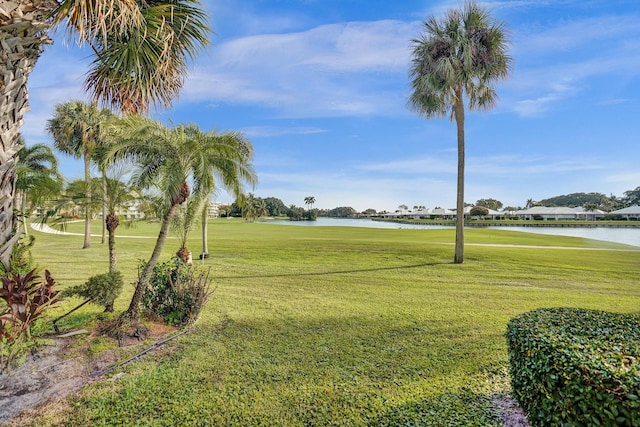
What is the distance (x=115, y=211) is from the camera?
950cm

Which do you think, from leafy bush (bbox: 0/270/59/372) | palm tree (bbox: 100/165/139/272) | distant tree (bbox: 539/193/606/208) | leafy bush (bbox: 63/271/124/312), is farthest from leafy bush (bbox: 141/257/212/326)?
distant tree (bbox: 539/193/606/208)

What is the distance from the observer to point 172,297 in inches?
237

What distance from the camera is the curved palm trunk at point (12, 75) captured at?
11.4 feet

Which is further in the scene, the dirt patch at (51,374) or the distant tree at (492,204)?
the distant tree at (492,204)

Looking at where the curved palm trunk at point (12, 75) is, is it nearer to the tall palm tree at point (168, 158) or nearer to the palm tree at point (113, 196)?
the tall palm tree at point (168, 158)

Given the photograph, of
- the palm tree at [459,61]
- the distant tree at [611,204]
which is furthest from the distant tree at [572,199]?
the palm tree at [459,61]

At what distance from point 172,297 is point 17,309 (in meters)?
2.51

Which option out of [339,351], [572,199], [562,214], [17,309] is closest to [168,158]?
[17,309]

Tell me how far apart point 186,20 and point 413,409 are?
22.2 feet

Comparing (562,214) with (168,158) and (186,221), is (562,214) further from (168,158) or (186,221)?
(168,158)

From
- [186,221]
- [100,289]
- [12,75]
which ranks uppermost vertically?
[12,75]

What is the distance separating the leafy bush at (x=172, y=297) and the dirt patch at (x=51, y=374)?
2.87 ft

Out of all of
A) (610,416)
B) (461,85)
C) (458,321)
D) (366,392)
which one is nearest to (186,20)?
(366,392)

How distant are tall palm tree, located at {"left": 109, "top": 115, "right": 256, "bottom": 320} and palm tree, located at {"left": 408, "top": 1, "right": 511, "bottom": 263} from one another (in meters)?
9.36
